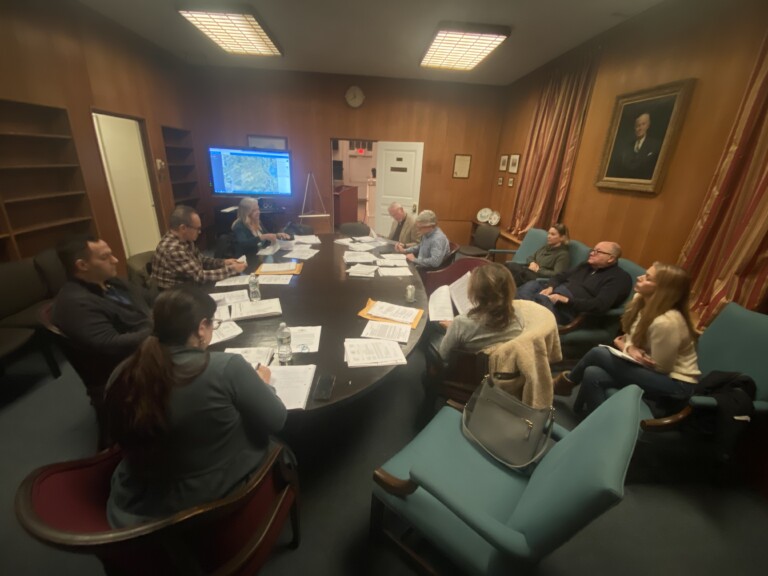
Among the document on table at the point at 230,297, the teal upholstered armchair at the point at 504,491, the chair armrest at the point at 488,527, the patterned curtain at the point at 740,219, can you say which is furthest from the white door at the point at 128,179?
the patterned curtain at the point at 740,219

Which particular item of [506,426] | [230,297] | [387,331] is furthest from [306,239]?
[506,426]

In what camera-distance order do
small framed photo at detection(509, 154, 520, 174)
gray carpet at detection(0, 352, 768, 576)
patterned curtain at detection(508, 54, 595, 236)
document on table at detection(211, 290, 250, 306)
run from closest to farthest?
1. gray carpet at detection(0, 352, 768, 576)
2. document on table at detection(211, 290, 250, 306)
3. patterned curtain at detection(508, 54, 595, 236)
4. small framed photo at detection(509, 154, 520, 174)

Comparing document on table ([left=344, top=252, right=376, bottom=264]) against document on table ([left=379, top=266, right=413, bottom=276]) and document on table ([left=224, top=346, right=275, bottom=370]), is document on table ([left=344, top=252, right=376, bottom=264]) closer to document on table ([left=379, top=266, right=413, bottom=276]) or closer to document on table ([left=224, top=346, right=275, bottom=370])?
document on table ([left=379, top=266, right=413, bottom=276])

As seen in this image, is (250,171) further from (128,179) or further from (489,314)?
(489,314)

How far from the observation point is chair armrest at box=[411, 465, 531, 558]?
88cm

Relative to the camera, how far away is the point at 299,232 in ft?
14.3

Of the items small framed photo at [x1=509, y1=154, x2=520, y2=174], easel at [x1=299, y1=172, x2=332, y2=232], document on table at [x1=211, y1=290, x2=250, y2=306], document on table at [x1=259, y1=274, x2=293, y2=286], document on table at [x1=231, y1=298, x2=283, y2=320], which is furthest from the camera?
easel at [x1=299, y1=172, x2=332, y2=232]

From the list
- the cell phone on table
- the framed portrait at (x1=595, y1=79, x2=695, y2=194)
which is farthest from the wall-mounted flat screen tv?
the cell phone on table

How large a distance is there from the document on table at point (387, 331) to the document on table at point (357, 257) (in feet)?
4.03

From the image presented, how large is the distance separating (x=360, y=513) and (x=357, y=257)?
2037mm

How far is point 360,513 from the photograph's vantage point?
1.56 m

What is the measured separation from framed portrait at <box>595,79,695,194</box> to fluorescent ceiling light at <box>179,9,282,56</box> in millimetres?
3525

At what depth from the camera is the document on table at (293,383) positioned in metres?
1.22

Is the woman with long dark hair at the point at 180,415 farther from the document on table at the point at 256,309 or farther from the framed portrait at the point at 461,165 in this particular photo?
the framed portrait at the point at 461,165
